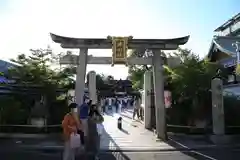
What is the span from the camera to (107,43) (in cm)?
1762

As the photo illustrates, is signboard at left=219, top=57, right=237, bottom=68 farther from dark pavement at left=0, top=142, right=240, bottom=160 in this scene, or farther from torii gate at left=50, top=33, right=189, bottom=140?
dark pavement at left=0, top=142, right=240, bottom=160

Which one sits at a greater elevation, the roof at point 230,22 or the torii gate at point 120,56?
the roof at point 230,22

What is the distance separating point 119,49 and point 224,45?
1248cm

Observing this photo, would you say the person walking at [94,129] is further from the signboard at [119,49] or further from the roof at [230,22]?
the roof at [230,22]

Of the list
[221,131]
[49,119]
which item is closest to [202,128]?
[221,131]

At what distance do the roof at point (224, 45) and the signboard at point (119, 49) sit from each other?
10.4 meters

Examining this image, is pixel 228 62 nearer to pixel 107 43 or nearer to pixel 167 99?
pixel 167 99

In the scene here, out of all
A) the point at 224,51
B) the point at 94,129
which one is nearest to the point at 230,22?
the point at 224,51

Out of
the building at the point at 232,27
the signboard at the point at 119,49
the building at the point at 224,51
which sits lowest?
the signboard at the point at 119,49

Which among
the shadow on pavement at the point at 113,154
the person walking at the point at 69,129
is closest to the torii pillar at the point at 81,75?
the shadow on pavement at the point at 113,154

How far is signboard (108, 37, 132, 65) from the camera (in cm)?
1736

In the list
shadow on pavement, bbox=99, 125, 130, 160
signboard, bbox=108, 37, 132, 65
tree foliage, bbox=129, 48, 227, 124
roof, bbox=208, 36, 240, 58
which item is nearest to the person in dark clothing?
Answer: shadow on pavement, bbox=99, 125, 130, 160

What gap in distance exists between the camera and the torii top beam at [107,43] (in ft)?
56.5

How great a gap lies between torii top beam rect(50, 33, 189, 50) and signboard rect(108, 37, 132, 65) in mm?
267
